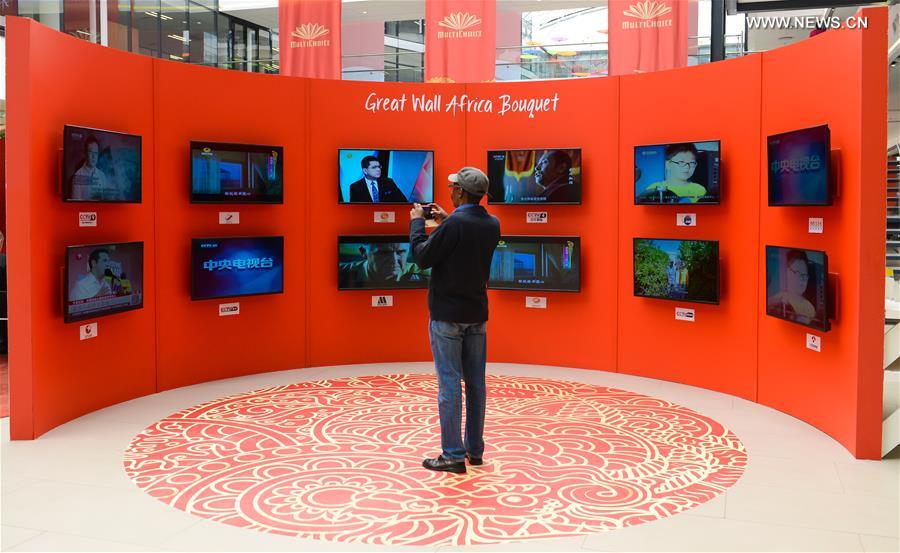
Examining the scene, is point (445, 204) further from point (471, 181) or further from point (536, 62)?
point (471, 181)

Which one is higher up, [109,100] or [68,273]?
[109,100]

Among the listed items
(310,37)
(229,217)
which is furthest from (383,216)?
(310,37)

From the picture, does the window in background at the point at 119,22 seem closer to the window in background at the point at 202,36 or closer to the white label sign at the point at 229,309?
the window in background at the point at 202,36

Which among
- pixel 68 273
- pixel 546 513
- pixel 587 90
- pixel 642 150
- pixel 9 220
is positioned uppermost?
pixel 587 90

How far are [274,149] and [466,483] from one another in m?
3.82

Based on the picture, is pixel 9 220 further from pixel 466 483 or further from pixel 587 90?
pixel 587 90

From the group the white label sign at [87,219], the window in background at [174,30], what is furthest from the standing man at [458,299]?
the window in background at [174,30]

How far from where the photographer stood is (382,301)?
25.2ft

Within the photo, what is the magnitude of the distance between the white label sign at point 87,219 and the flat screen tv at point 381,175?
2225 millimetres

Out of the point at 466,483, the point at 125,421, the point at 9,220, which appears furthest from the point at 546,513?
the point at 9,220

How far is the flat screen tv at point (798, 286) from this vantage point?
5.05 meters

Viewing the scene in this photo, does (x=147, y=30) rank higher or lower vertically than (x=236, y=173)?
higher

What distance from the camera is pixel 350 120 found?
24.7ft

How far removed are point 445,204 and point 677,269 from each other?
2248 mm
